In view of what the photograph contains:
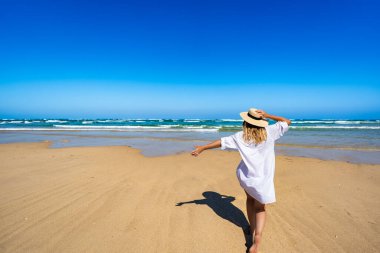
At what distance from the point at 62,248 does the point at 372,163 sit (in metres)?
9.37

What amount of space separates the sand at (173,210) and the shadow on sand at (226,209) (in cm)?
2

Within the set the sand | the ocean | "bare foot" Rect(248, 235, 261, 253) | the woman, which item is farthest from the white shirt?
the ocean

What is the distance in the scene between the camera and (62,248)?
309 cm

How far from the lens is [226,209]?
4395 mm

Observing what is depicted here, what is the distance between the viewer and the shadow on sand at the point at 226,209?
3664 millimetres

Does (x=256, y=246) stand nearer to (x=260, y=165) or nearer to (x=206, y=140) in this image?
(x=260, y=165)

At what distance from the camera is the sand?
128 inches

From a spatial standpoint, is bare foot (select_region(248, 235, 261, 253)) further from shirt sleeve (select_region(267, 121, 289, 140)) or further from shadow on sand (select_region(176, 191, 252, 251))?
shirt sleeve (select_region(267, 121, 289, 140))

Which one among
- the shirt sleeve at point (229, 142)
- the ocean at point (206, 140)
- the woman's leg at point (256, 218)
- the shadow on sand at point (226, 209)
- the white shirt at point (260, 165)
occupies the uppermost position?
the shirt sleeve at point (229, 142)

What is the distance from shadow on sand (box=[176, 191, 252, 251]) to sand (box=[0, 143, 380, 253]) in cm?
2

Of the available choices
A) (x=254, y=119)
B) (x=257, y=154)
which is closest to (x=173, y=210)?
(x=257, y=154)

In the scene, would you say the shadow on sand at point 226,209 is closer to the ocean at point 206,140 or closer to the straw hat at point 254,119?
the straw hat at point 254,119

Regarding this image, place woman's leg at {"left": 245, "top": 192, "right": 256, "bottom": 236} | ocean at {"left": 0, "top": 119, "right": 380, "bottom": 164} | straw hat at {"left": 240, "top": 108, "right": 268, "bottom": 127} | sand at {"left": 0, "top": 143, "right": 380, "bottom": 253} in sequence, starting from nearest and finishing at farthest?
straw hat at {"left": 240, "top": 108, "right": 268, "bottom": 127} < sand at {"left": 0, "top": 143, "right": 380, "bottom": 253} < woman's leg at {"left": 245, "top": 192, "right": 256, "bottom": 236} < ocean at {"left": 0, "top": 119, "right": 380, "bottom": 164}

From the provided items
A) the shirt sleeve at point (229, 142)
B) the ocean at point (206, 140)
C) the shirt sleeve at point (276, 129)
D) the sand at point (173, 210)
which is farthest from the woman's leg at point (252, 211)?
the ocean at point (206, 140)
